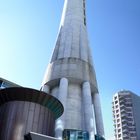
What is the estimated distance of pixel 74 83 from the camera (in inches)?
1770

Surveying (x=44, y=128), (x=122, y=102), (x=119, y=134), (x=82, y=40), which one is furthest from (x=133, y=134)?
(x=44, y=128)

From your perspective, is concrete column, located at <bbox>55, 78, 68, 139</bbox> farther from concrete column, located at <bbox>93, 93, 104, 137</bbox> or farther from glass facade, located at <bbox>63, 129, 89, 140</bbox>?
concrete column, located at <bbox>93, 93, 104, 137</bbox>

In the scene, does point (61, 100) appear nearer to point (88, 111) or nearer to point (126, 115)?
point (88, 111)

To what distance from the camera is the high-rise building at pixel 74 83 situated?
38031 mm

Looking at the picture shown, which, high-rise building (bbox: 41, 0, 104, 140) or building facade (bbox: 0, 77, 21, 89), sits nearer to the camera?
high-rise building (bbox: 41, 0, 104, 140)

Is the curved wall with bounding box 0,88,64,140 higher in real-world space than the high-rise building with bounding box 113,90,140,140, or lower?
lower

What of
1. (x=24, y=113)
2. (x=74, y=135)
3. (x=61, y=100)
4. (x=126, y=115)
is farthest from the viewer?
(x=126, y=115)

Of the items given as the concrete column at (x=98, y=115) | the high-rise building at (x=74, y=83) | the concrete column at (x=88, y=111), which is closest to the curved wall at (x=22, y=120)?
the high-rise building at (x=74, y=83)

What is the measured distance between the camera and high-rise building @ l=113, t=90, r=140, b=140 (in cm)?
10900

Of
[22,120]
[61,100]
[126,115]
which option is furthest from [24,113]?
[126,115]

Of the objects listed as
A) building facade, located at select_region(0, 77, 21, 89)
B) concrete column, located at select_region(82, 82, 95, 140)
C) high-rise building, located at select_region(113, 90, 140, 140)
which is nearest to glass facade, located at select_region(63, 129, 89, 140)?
concrete column, located at select_region(82, 82, 95, 140)

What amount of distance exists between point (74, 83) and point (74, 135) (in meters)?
12.1

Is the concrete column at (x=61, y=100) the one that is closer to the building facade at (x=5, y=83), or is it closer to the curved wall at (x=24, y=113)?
the curved wall at (x=24, y=113)

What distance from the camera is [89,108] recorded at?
3962 centimetres
